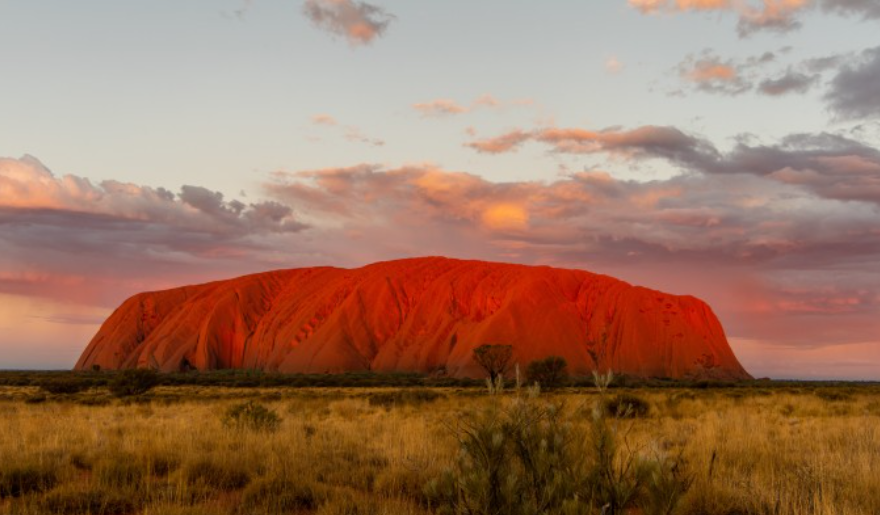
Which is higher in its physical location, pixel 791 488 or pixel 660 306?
pixel 660 306

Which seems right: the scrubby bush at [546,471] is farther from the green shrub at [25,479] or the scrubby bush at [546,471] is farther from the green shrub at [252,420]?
the green shrub at [252,420]

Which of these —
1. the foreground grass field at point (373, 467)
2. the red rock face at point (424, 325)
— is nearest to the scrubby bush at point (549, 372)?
the red rock face at point (424, 325)

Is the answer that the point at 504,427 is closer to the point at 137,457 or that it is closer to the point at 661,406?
the point at 137,457

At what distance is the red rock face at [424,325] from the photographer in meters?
90.9

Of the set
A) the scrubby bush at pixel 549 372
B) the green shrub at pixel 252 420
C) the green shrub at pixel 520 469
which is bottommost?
the scrubby bush at pixel 549 372

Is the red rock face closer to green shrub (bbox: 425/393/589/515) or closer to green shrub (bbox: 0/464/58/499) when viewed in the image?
green shrub (bbox: 0/464/58/499)

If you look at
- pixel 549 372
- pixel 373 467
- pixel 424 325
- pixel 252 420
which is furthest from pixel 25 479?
pixel 424 325

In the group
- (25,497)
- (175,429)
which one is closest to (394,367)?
(175,429)

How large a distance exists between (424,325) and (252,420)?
8334 centimetres

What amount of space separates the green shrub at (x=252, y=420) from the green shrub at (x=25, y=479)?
5170 millimetres

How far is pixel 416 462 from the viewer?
410 inches

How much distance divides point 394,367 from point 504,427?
285 ft

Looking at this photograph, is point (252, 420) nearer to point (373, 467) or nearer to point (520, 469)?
point (373, 467)

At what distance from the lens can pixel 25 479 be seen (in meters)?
9.05
